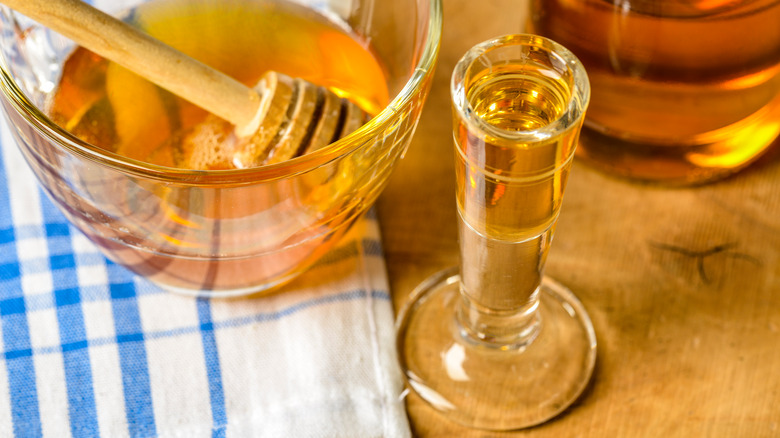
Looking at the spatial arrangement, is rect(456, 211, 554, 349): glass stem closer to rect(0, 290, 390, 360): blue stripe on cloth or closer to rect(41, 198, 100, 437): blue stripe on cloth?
rect(0, 290, 390, 360): blue stripe on cloth

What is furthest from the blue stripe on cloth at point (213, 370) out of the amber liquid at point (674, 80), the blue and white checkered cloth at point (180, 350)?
the amber liquid at point (674, 80)

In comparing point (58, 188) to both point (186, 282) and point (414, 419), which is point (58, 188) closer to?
point (186, 282)

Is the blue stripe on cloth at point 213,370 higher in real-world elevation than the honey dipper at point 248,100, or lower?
lower

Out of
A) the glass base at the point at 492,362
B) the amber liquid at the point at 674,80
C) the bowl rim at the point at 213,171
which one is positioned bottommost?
the glass base at the point at 492,362

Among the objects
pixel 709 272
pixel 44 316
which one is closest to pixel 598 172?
pixel 709 272

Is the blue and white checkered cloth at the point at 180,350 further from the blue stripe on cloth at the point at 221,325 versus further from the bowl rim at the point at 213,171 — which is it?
the bowl rim at the point at 213,171

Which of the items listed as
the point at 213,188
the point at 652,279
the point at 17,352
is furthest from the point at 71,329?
the point at 652,279

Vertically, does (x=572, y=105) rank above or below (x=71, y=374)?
above
